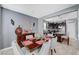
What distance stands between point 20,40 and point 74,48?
38.9 inches

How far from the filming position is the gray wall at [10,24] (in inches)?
75.5

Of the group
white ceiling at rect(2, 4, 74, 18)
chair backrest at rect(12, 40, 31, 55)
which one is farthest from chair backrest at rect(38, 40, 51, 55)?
white ceiling at rect(2, 4, 74, 18)

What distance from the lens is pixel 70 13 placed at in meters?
1.87

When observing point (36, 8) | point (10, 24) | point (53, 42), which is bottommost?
point (53, 42)

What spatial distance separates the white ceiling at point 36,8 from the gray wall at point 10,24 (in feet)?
0.27

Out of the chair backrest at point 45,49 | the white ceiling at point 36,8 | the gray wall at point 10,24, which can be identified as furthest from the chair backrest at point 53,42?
the white ceiling at point 36,8

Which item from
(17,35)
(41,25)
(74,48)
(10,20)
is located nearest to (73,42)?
(74,48)

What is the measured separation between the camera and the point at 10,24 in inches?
76.5

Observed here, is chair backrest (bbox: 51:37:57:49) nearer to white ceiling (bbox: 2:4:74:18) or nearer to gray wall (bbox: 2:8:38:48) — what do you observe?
gray wall (bbox: 2:8:38:48)

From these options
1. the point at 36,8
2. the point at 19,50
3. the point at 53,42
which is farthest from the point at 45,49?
the point at 36,8

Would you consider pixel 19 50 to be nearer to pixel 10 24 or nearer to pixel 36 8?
pixel 10 24

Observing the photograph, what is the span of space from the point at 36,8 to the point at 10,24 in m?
0.57

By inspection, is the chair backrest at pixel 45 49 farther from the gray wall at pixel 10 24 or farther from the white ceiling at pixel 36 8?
the white ceiling at pixel 36 8
